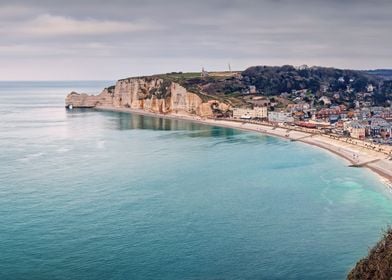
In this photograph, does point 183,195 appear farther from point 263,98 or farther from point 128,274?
point 263,98

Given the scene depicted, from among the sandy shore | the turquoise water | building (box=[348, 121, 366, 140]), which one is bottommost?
the turquoise water

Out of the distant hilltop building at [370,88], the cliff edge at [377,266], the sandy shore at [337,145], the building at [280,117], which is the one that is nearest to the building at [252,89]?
the sandy shore at [337,145]

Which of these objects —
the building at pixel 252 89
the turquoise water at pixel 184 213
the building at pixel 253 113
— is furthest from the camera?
the building at pixel 252 89

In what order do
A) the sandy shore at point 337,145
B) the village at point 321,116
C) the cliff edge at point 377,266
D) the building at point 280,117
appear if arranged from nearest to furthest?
the cliff edge at point 377,266
the sandy shore at point 337,145
the village at point 321,116
the building at point 280,117

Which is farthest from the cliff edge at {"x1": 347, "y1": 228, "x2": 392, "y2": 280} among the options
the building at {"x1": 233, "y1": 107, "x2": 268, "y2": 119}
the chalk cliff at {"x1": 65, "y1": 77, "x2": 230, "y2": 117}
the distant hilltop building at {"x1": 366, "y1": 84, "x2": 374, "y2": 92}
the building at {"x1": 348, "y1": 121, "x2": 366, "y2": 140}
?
the distant hilltop building at {"x1": 366, "y1": 84, "x2": 374, "y2": 92}

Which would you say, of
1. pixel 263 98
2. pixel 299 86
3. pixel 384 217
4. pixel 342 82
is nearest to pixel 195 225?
pixel 384 217

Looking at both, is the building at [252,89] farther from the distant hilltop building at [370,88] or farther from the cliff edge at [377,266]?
the cliff edge at [377,266]

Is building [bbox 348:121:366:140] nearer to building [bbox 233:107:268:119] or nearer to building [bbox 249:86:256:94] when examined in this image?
building [bbox 233:107:268:119]
